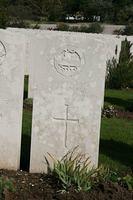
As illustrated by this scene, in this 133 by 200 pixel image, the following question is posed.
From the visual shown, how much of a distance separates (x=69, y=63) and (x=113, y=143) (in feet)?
9.05

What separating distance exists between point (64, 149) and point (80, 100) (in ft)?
2.09

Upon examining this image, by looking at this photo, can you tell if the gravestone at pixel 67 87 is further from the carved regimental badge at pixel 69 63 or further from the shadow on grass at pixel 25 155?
the shadow on grass at pixel 25 155

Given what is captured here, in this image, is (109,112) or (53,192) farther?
(109,112)

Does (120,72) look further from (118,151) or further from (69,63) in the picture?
(69,63)

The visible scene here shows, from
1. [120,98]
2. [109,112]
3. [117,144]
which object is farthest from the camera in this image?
[120,98]

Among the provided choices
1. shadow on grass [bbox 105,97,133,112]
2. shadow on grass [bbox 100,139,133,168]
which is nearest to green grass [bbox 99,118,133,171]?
shadow on grass [bbox 100,139,133,168]

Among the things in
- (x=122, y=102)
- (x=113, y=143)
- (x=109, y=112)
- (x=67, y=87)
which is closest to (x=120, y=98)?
(x=122, y=102)

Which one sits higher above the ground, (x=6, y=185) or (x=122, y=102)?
(x=122, y=102)

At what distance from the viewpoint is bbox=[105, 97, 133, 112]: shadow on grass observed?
13.2 meters

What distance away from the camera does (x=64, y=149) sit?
661cm

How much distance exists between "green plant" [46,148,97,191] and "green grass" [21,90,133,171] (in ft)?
2.42

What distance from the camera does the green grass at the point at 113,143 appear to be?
24.4 feet

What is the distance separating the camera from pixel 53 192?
6027 mm

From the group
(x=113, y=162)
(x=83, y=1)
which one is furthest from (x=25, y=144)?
(x=83, y=1)
